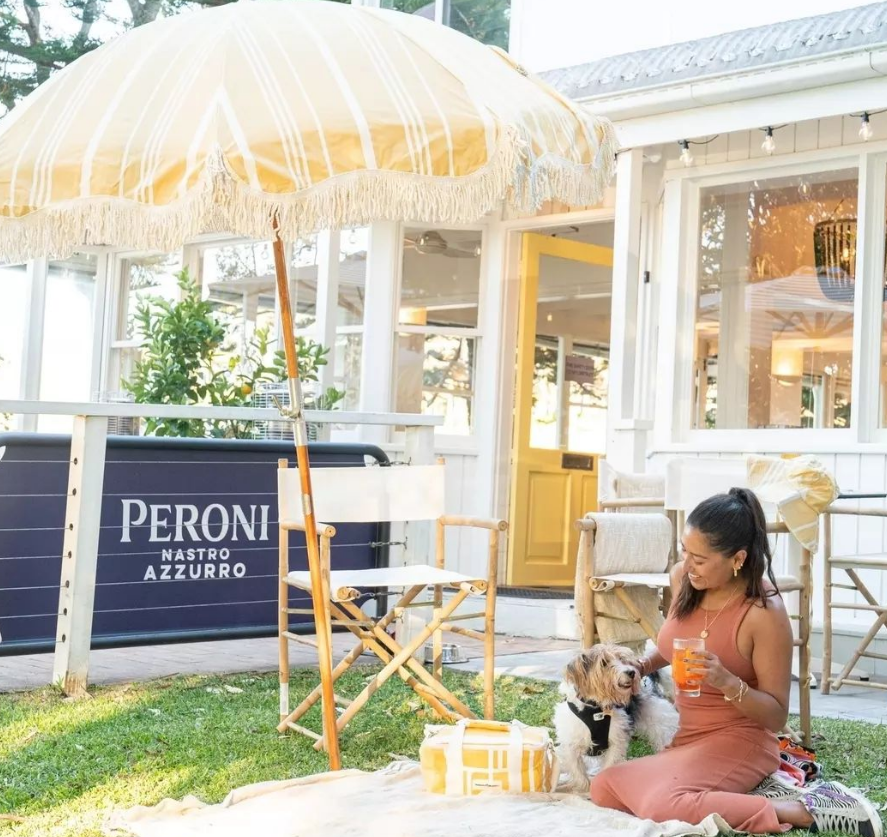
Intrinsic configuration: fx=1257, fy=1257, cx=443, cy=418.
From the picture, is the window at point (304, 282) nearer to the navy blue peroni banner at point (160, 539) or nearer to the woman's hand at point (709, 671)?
the navy blue peroni banner at point (160, 539)

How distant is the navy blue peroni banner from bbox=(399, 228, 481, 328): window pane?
2.37m

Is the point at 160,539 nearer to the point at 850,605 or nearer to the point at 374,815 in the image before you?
the point at 374,815

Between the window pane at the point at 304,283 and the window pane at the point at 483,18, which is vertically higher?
the window pane at the point at 483,18

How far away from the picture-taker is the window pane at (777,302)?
Result: 7.06 m

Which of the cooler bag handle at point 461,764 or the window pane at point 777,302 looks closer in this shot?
the cooler bag handle at point 461,764

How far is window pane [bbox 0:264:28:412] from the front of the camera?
1130cm

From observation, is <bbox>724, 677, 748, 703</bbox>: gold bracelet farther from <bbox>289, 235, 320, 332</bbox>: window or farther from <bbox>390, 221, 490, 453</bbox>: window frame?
<bbox>289, 235, 320, 332</bbox>: window

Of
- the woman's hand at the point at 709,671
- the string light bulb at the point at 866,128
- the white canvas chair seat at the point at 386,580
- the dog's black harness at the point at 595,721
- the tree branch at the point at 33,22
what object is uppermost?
the tree branch at the point at 33,22

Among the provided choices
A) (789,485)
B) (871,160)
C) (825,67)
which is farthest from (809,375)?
(789,485)

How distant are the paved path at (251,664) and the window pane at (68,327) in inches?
186

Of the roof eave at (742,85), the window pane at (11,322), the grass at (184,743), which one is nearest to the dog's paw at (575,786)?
the grass at (184,743)

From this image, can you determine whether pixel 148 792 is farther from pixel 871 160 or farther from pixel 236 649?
pixel 871 160

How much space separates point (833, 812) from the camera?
11.4ft

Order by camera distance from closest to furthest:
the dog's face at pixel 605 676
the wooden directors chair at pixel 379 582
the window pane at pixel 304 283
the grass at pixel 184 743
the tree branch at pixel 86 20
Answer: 1. the dog's face at pixel 605 676
2. the grass at pixel 184 743
3. the wooden directors chair at pixel 379 582
4. the window pane at pixel 304 283
5. the tree branch at pixel 86 20
